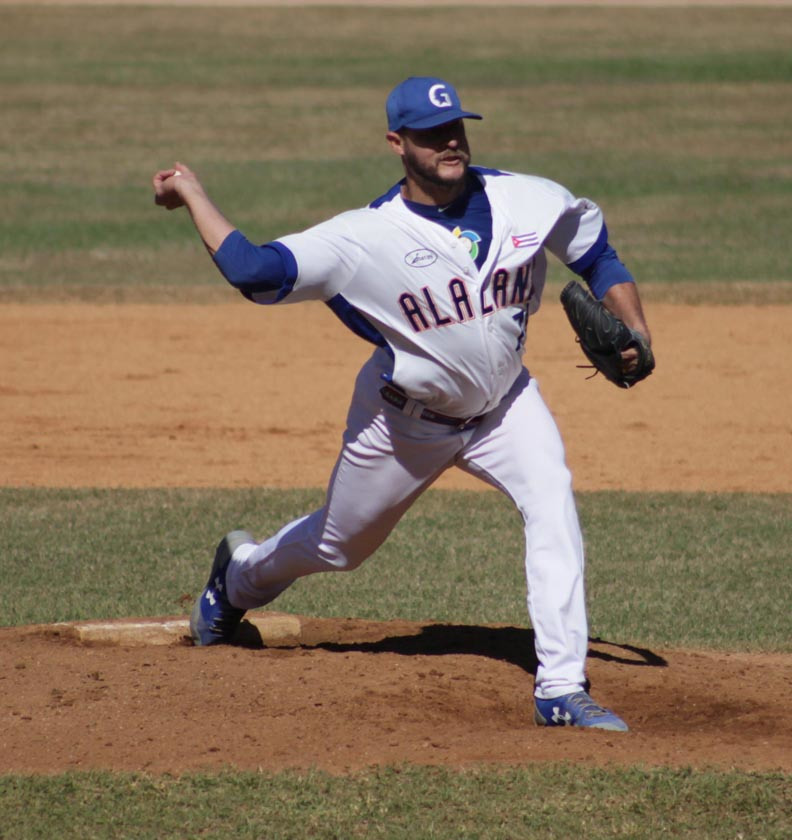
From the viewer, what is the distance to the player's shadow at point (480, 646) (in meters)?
5.95

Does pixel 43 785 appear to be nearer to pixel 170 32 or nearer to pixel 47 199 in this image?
pixel 47 199

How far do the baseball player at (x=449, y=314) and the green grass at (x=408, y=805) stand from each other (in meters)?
0.52

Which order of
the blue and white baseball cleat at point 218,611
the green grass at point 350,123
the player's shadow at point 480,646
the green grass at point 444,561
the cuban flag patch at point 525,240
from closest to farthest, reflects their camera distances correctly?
the cuban flag patch at point 525,240, the player's shadow at point 480,646, the blue and white baseball cleat at point 218,611, the green grass at point 444,561, the green grass at point 350,123

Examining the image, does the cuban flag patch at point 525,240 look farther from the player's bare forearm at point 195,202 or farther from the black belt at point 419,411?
the player's bare forearm at point 195,202

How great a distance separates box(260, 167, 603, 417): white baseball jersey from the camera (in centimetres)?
513

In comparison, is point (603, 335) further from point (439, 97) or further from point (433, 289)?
point (439, 97)

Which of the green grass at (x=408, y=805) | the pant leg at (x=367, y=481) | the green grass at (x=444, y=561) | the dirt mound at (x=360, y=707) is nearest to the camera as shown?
the green grass at (x=408, y=805)

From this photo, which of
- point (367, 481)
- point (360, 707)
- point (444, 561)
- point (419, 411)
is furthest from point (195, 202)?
point (444, 561)

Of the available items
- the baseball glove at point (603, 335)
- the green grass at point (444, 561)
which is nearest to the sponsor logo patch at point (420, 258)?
the baseball glove at point (603, 335)

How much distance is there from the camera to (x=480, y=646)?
6105mm

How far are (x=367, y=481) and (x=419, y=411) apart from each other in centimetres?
34

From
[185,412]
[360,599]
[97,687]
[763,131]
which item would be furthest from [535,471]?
[763,131]

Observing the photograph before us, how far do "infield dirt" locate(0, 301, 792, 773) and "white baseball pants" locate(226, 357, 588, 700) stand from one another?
0.33 m

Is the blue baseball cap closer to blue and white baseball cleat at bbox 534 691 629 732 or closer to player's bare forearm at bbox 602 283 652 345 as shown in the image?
player's bare forearm at bbox 602 283 652 345
